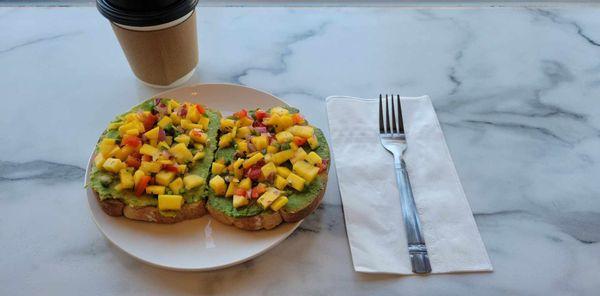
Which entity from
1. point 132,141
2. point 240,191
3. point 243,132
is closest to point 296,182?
point 240,191

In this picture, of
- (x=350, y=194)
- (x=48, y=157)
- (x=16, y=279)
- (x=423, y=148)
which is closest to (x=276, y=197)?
(x=350, y=194)

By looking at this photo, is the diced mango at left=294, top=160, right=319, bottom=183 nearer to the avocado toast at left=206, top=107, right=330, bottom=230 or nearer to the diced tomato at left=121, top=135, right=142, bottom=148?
the avocado toast at left=206, top=107, right=330, bottom=230

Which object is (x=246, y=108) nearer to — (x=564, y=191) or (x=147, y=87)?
(x=147, y=87)

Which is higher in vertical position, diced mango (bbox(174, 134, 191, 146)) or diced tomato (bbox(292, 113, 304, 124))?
diced tomato (bbox(292, 113, 304, 124))

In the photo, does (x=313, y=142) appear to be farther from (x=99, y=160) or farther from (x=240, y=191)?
(x=99, y=160)

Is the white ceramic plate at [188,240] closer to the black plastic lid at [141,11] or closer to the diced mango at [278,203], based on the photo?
the diced mango at [278,203]

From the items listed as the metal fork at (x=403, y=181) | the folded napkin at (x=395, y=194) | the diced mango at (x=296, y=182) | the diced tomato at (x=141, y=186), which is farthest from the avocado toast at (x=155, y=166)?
the metal fork at (x=403, y=181)

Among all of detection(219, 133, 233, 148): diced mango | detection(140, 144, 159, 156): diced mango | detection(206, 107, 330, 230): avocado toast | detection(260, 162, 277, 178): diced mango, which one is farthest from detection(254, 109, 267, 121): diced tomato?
detection(140, 144, 159, 156): diced mango
